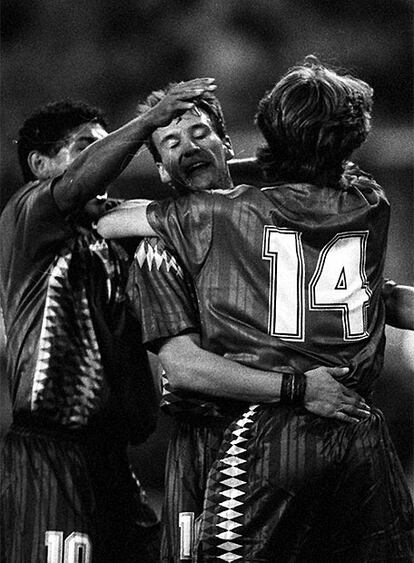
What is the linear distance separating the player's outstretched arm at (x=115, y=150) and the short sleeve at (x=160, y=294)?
0.54 feet

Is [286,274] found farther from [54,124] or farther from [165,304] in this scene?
[54,124]

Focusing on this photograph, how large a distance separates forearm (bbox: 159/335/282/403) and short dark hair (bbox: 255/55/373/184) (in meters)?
0.33

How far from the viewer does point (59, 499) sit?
2.07 m

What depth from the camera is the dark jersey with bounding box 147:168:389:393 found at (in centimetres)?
175

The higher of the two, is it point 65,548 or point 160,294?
point 160,294

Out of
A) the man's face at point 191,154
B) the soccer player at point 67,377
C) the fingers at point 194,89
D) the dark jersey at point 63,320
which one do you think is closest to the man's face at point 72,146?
the soccer player at point 67,377

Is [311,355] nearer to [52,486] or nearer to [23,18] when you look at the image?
[52,486]

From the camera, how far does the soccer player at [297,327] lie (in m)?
1.70

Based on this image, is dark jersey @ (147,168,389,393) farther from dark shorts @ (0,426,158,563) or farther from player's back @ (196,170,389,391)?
dark shorts @ (0,426,158,563)

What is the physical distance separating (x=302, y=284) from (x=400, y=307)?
34cm

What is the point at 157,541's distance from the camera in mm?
2248

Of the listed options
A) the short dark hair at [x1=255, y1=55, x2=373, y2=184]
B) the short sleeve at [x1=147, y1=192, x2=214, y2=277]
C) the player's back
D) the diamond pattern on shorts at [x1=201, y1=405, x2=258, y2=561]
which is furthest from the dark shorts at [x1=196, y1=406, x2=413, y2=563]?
the short dark hair at [x1=255, y1=55, x2=373, y2=184]

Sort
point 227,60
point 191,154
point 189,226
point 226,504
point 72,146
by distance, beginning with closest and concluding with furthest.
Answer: point 226,504 → point 189,226 → point 191,154 → point 72,146 → point 227,60

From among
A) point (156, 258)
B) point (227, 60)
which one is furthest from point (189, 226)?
point (227, 60)
